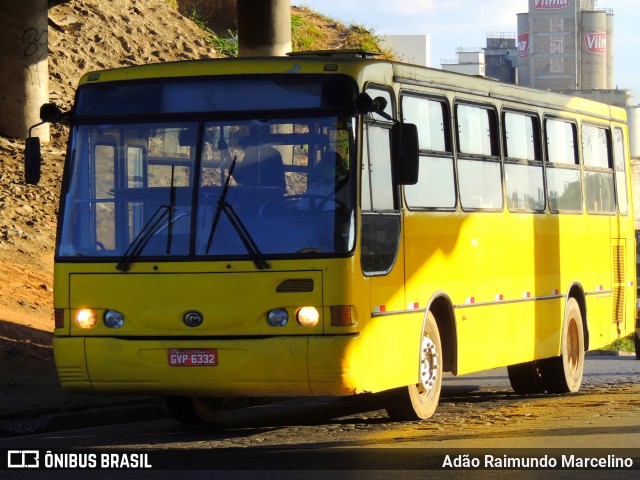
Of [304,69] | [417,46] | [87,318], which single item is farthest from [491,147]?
[417,46]

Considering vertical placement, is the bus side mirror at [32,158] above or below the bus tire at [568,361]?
above

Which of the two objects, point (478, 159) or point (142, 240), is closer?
point (142, 240)

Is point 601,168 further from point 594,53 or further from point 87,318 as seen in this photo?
point 594,53

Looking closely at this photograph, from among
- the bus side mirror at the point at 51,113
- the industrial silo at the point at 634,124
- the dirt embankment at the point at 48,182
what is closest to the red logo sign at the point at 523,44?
the industrial silo at the point at 634,124

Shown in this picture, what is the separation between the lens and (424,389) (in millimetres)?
13609

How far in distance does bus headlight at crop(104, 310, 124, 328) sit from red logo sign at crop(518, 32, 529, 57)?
14384 cm

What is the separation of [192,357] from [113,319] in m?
0.77

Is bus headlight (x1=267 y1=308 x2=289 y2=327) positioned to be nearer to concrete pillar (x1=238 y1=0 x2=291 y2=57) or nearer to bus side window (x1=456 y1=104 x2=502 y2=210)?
bus side window (x1=456 y1=104 x2=502 y2=210)

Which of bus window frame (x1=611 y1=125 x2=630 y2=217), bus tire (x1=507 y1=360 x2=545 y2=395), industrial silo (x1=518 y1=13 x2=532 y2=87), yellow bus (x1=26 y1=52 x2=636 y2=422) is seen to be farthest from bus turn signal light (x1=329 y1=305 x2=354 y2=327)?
industrial silo (x1=518 y1=13 x2=532 y2=87)

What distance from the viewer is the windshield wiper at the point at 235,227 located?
11789mm

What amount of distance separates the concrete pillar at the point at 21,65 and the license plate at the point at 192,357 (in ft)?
58.5

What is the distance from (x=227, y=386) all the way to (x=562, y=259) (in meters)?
6.56

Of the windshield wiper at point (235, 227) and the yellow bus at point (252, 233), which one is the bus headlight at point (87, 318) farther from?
the windshield wiper at point (235, 227)

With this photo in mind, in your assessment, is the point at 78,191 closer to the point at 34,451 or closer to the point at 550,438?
the point at 34,451
